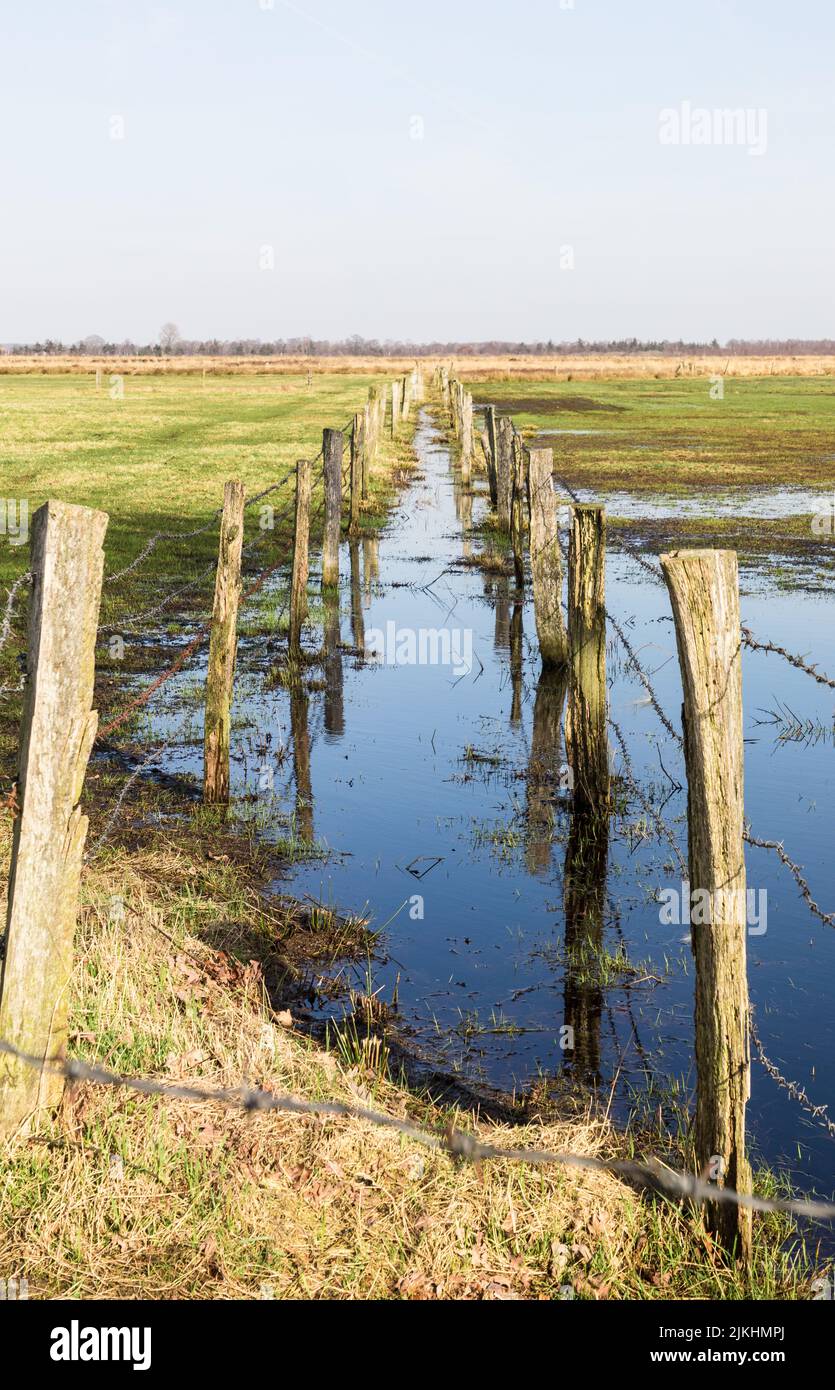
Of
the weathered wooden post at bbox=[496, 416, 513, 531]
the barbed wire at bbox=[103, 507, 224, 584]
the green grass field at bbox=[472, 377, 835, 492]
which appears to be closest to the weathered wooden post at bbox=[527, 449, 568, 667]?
the barbed wire at bbox=[103, 507, 224, 584]

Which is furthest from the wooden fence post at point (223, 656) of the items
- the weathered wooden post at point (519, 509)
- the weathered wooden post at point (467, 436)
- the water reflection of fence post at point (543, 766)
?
the weathered wooden post at point (467, 436)

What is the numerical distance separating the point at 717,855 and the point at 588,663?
4.58 m

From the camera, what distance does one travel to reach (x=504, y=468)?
20609 mm

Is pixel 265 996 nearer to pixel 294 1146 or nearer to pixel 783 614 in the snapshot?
pixel 294 1146

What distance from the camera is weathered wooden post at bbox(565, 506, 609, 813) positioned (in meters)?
8.49

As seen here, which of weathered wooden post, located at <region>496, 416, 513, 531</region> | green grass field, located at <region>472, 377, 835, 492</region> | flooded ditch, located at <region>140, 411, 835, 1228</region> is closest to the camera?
flooded ditch, located at <region>140, 411, 835, 1228</region>

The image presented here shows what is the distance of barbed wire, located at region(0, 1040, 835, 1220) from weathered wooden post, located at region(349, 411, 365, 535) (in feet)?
54.5

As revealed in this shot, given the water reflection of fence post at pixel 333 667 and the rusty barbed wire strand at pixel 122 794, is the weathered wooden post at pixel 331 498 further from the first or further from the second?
the rusty barbed wire strand at pixel 122 794

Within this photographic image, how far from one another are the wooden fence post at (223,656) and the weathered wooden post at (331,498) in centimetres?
645

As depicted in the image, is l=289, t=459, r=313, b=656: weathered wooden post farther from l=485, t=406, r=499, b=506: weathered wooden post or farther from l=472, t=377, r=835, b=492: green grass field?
l=472, t=377, r=835, b=492: green grass field

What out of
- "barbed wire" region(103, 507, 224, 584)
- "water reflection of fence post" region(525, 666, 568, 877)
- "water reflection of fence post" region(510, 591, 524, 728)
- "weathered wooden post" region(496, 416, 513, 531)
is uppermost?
"weathered wooden post" region(496, 416, 513, 531)

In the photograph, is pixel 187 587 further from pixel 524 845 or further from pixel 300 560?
pixel 524 845

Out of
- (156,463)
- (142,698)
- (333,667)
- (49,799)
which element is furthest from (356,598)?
(156,463)

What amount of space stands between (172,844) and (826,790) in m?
4.60
